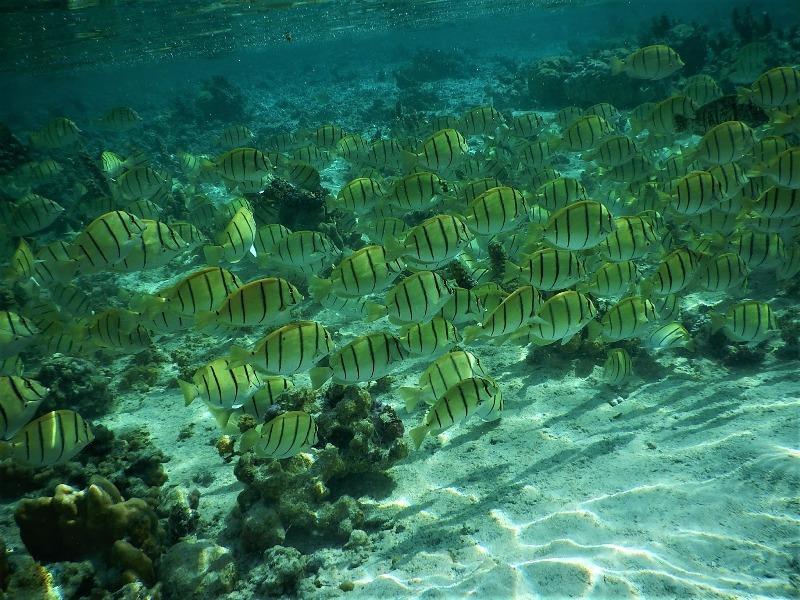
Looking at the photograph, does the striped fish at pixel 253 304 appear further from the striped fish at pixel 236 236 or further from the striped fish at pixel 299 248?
the striped fish at pixel 299 248

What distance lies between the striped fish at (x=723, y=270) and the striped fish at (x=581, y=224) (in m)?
2.03

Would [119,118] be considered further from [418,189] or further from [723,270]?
[723,270]

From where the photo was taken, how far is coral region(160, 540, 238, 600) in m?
3.99

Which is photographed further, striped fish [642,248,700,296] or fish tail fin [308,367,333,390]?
striped fish [642,248,700,296]

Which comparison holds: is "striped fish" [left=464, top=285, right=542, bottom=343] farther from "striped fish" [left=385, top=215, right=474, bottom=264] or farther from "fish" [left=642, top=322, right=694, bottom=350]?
"fish" [left=642, top=322, right=694, bottom=350]

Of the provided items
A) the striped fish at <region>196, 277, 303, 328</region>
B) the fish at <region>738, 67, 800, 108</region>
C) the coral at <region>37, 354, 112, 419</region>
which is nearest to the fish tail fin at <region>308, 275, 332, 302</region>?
the striped fish at <region>196, 277, 303, 328</region>

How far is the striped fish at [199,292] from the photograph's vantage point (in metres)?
4.16

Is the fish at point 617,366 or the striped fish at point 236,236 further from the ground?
the striped fish at point 236,236

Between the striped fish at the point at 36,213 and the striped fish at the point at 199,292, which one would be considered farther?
the striped fish at the point at 36,213

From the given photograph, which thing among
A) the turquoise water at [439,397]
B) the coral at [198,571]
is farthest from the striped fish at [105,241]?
the coral at [198,571]

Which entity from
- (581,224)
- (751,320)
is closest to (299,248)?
(581,224)

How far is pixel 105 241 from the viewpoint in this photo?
460 centimetres

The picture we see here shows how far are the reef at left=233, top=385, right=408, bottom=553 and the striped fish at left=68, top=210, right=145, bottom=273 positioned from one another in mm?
2396

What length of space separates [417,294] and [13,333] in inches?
179
